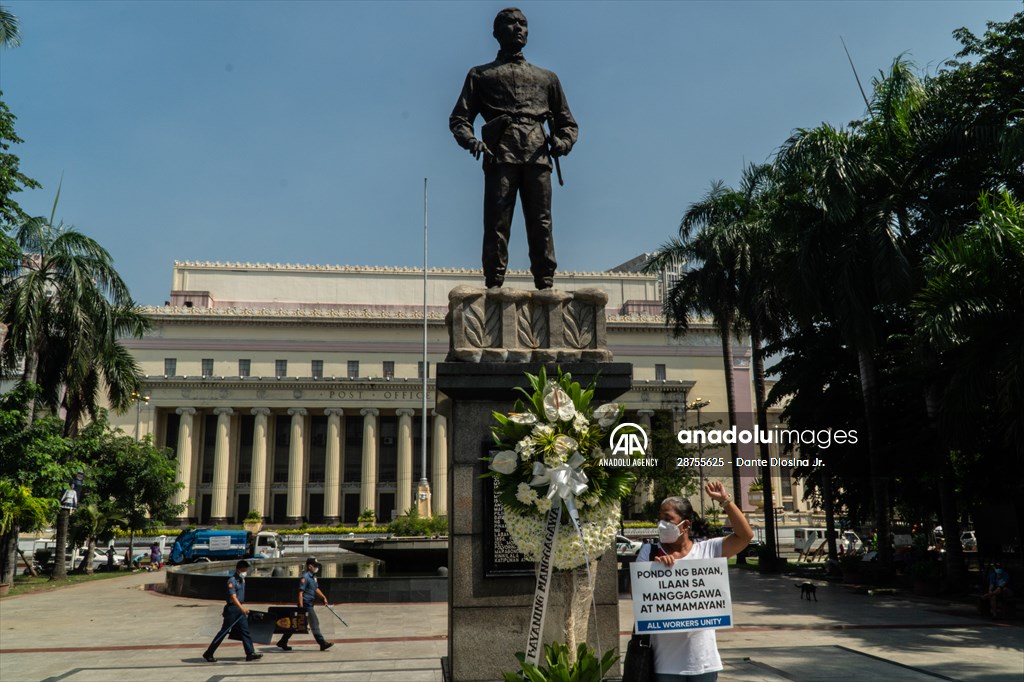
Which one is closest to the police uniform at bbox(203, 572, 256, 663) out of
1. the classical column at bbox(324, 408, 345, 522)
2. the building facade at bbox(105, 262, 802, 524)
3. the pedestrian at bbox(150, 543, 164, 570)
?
the pedestrian at bbox(150, 543, 164, 570)

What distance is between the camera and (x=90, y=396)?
35.1 meters

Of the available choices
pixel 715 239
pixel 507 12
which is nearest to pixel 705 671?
pixel 507 12

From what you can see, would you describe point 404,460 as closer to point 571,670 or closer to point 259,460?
point 259,460

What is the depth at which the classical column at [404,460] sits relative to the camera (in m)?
83.4

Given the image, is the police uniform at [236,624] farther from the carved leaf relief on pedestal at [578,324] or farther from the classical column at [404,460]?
the classical column at [404,460]

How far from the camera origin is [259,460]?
80.8m

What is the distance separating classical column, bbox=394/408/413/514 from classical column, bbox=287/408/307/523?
31.3ft

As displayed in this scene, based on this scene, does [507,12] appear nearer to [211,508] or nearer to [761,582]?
[761,582]

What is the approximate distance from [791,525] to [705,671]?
248ft

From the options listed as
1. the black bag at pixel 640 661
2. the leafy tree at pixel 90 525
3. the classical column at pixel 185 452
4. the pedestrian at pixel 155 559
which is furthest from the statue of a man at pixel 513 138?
the classical column at pixel 185 452

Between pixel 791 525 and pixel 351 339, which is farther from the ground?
pixel 351 339

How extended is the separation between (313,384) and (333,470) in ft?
28.8

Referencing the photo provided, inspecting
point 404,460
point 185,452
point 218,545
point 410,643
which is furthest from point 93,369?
point 404,460

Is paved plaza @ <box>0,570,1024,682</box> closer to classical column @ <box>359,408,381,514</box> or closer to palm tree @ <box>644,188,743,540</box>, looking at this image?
palm tree @ <box>644,188,743,540</box>
